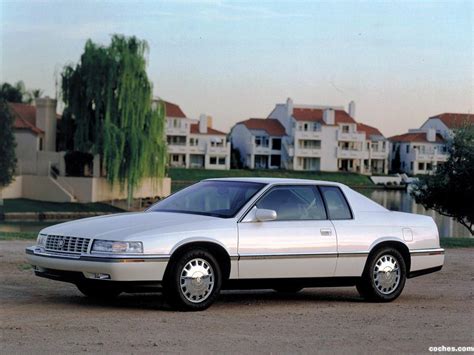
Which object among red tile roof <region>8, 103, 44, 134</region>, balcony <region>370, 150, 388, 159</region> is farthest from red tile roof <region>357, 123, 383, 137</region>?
red tile roof <region>8, 103, 44, 134</region>

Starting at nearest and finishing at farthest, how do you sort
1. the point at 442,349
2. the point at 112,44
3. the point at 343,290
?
the point at 442,349 < the point at 343,290 < the point at 112,44

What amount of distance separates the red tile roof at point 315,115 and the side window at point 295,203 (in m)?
108

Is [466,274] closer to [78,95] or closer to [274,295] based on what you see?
[274,295]

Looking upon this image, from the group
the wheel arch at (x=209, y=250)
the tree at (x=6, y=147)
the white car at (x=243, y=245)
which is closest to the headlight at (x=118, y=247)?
the white car at (x=243, y=245)

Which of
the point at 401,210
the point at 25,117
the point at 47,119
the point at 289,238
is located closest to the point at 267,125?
the point at 25,117

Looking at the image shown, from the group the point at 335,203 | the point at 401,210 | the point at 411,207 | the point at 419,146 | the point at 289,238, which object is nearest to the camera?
the point at 289,238

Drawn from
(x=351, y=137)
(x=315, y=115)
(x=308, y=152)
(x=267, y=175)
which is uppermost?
(x=315, y=115)

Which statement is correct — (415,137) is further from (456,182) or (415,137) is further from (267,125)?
(456,182)

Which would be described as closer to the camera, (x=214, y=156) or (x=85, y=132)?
(x=85, y=132)

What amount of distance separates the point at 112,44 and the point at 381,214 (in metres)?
55.7

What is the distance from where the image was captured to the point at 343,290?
1432 cm

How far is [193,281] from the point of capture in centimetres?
1123

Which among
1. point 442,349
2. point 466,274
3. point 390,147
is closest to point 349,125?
point 390,147

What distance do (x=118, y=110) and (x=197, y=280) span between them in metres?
55.5
